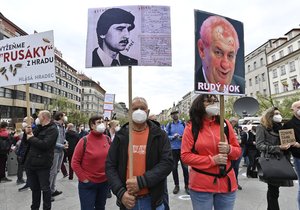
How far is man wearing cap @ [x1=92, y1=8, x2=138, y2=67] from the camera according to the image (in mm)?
3125

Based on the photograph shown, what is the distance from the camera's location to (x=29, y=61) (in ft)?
16.6

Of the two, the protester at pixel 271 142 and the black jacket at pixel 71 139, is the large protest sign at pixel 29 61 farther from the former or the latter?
the black jacket at pixel 71 139

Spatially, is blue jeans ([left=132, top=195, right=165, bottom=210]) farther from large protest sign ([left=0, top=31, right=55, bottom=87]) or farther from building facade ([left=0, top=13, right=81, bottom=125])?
building facade ([left=0, top=13, right=81, bottom=125])

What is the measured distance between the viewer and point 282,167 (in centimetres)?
429

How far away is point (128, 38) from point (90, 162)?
1.94 meters

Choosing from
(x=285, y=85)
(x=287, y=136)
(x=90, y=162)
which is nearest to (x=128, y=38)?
(x=90, y=162)

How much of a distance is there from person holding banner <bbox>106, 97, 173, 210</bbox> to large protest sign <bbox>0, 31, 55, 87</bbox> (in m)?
2.67

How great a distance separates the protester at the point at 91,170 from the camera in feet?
13.0

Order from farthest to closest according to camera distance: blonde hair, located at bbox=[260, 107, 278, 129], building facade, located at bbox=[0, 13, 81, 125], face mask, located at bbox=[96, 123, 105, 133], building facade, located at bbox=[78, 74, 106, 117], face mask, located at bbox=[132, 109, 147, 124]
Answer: building facade, located at bbox=[78, 74, 106, 117], building facade, located at bbox=[0, 13, 81, 125], blonde hair, located at bbox=[260, 107, 278, 129], face mask, located at bbox=[96, 123, 105, 133], face mask, located at bbox=[132, 109, 147, 124]

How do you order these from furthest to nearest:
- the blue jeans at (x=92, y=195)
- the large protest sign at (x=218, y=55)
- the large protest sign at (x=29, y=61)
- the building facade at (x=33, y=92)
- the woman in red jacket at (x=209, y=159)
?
the building facade at (x=33, y=92) < the large protest sign at (x=29, y=61) < the blue jeans at (x=92, y=195) < the large protest sign at (x=218, y=55) < the woman in red jacket at (x=209, y=159)

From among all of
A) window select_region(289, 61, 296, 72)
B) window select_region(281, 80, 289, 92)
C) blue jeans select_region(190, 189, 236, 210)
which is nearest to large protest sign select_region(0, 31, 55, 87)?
blue jeans select_region(190, 189, 236, 210)

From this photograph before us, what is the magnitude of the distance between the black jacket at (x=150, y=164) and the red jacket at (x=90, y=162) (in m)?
1.16

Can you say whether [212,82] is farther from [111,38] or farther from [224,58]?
[111,38]

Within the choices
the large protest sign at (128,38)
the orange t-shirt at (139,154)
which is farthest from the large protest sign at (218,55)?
the orange t-shirt at (139,154)
